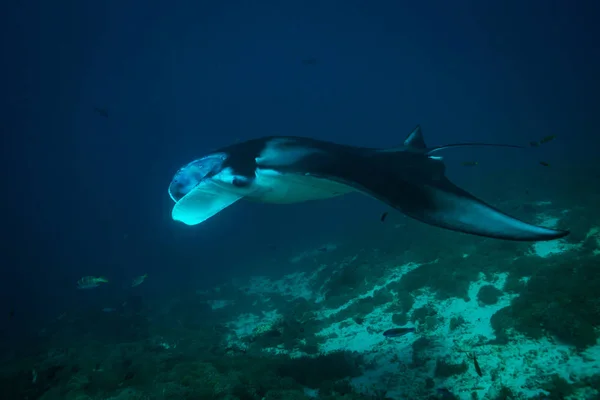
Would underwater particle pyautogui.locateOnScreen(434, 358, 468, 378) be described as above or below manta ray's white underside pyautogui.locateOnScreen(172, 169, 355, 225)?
below

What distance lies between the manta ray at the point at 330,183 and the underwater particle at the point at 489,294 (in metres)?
5.14

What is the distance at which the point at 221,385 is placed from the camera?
3.94 metres

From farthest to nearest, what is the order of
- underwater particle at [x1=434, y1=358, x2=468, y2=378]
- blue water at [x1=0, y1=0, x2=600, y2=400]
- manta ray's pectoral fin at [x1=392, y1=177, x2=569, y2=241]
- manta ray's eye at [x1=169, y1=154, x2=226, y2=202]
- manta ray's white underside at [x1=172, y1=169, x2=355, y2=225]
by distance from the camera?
blue water at [x1=0, y1=0, x2=600, y2=400], underwater particle at [x1=434, y1=358, x2=468, y2=378], manta ray's eye at [x1=169, y1=154, x2=226, y2=202], manta ray's white underside at [x1=172, y1=169, x2=355, y2=225], manta ray's pectoral fin at [x1=392, y1=177, x2=569, y2=241]

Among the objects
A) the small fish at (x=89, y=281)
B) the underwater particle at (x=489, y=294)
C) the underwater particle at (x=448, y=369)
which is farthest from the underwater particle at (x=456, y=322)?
the small fish at (x=89, y=281)

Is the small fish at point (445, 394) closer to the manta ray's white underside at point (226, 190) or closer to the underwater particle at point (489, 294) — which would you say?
the underwater particle at point (489, 294)

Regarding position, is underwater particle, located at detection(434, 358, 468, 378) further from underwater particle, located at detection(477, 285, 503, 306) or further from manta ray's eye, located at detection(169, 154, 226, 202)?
manta ray's eye, located at detection(169, 154, 226, 202)

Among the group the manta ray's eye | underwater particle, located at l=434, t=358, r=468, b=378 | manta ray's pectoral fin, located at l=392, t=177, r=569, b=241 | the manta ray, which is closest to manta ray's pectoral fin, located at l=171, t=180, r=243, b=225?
the manta ray

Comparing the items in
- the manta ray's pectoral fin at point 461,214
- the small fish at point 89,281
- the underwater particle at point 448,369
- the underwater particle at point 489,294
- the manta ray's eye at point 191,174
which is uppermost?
the manta ray's eye at point 191,174

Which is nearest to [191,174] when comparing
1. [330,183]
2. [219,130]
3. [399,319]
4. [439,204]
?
[330,183]

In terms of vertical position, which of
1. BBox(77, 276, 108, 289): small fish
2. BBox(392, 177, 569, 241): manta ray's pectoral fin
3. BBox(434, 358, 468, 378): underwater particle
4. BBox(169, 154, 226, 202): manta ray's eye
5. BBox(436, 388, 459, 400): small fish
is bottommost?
BBox(434, 358, 468, 378): underwater particle

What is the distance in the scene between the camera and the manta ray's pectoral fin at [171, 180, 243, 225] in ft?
9.46

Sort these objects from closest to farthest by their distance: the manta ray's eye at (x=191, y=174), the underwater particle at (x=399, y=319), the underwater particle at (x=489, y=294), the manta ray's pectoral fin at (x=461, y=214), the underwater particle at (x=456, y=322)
→ the manta ray's pectoral fin at (x=461, y=214) → the manta ray's eye at (x=191, y=174) → the underwater particle at (x=456, y=322) → the underwater particle at (x=489, y=294) → the underwater particle at (x=399, y=319)

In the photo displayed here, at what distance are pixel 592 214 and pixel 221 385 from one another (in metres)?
12.1

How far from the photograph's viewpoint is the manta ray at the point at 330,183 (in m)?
1.89
